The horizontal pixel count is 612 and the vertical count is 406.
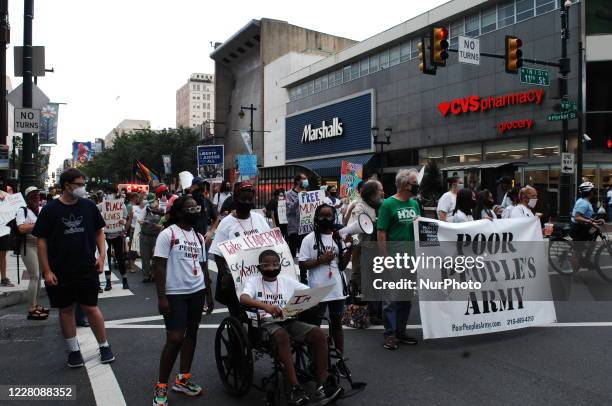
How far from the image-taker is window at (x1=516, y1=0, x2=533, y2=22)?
2700 cm

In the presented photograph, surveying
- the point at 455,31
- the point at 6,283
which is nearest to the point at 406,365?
the point at 6,283

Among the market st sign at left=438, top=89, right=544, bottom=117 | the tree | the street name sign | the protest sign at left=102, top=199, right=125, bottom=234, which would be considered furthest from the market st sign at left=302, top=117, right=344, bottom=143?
the protest sign at left=102, top=199, right=125, bottom=234

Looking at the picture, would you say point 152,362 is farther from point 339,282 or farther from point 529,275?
point 529,275

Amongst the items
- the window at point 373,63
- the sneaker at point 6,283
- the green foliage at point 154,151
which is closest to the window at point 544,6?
the window at point 373,63

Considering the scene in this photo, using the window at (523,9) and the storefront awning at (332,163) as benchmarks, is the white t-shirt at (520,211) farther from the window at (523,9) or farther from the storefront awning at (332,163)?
the storefront awning at (332,163)

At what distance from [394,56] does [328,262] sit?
34.2 metres

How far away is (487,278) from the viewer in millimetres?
6086

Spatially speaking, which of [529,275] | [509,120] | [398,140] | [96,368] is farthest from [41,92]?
[398,140]

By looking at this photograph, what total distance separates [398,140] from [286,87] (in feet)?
64.1

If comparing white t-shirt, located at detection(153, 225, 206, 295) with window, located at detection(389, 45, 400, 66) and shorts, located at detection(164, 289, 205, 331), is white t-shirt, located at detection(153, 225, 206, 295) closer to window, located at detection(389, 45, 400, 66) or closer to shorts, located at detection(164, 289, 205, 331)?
shorts, located at detection(164, 289, 205, 331)

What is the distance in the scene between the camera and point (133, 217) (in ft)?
41.0

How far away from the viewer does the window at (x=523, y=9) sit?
27.0 m

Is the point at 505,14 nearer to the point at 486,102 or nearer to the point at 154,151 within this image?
the point at 486,102

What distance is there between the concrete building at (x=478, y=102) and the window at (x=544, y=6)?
46 mm
